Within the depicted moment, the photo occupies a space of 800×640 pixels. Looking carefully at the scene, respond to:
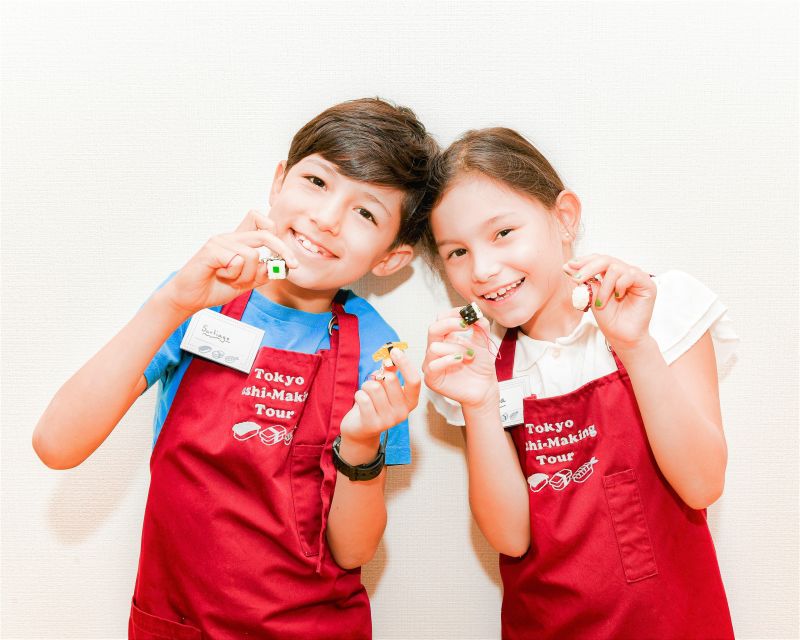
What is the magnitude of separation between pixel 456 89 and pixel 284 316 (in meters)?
0.59

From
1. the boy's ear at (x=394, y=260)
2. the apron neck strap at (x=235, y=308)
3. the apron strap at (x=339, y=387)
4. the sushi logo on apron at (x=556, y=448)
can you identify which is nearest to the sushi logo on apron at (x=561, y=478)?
the sushi logo on apron at (x=556, y=448)

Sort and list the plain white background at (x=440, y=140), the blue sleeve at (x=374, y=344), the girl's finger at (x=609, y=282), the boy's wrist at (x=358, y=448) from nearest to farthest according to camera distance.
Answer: the girl's finger at (x=609, y=282) < the boy's wrist at (x=358, y=448) < the blue sleeve at (x=374, y=344) < the plain white background at (x=440, y=140)

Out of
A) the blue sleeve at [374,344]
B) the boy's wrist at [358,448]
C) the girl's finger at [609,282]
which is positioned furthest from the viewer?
the blue sleeve at [374,344]

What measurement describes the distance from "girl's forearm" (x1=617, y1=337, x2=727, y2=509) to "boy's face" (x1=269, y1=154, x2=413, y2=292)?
0.47 metres

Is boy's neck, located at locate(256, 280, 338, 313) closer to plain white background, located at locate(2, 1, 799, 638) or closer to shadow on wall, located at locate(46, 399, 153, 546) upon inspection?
plain white background, located at locate(2, 1, 799, 638)

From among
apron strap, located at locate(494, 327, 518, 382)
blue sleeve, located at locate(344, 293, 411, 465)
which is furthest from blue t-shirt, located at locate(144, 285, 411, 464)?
apron strap, located at locate(494, 327, 518, 382)

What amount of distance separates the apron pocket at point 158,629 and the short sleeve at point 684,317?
3.03 feet

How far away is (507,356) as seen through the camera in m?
1.19

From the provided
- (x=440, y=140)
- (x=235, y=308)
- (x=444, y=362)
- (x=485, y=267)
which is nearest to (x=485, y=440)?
(x=444, y=362)

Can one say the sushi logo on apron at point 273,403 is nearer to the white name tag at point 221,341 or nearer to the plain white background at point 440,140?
the white name tag at point 221,341

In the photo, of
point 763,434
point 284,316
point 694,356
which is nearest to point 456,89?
point 284,316

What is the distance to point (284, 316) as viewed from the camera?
1145mm

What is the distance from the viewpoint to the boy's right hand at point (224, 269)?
0.95 metres

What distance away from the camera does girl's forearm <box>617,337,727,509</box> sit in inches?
38.5
